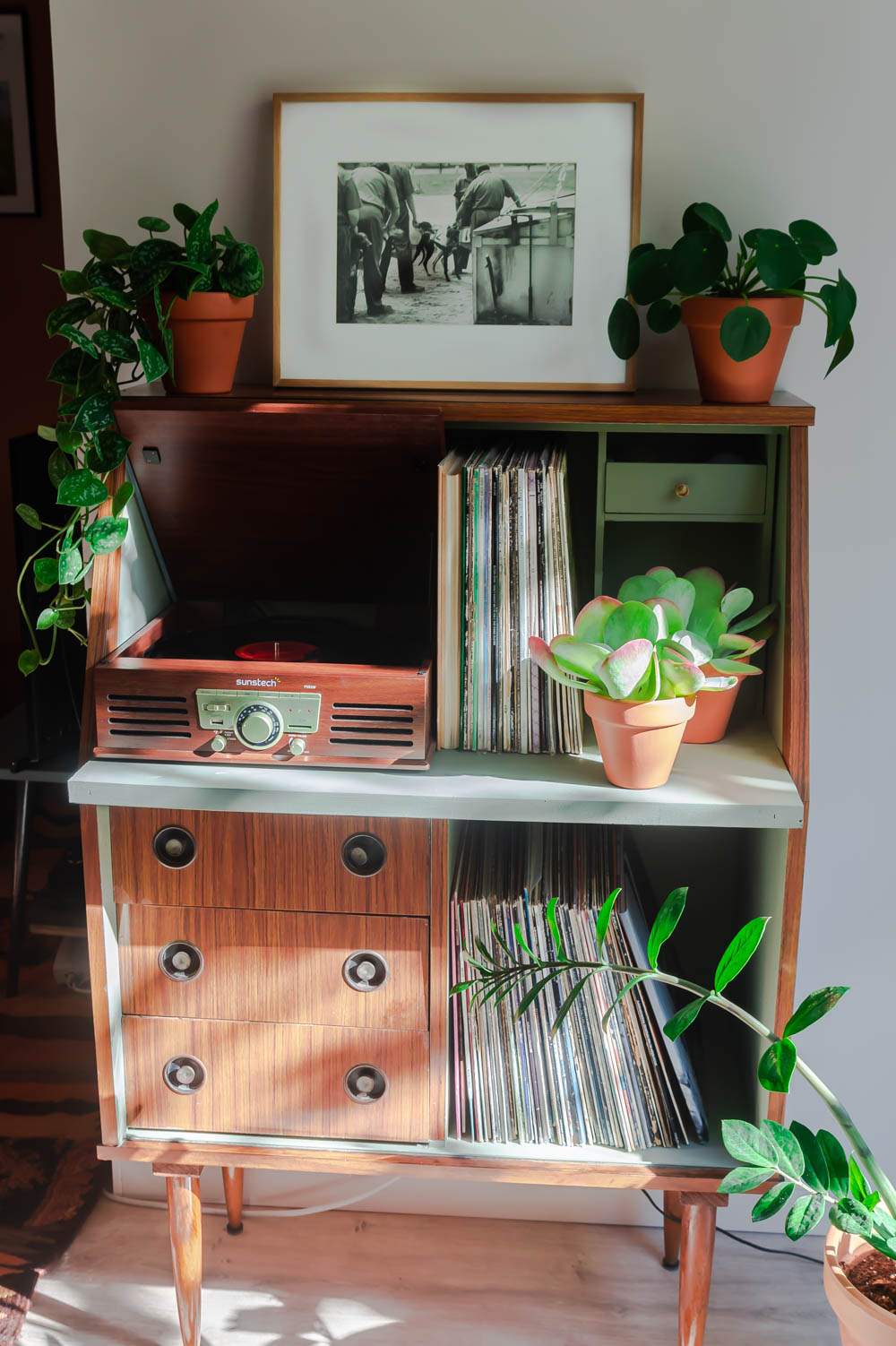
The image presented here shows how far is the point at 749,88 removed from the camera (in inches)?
56.9

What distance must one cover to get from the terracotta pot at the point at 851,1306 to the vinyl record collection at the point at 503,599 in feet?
1.92

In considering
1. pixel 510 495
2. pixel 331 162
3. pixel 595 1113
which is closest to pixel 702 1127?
pixel 595 1113

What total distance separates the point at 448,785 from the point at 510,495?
33cm

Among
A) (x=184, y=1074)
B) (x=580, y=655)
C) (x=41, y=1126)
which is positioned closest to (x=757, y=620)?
(x=580, y=655)

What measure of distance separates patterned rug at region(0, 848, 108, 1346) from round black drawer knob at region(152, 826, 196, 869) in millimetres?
784

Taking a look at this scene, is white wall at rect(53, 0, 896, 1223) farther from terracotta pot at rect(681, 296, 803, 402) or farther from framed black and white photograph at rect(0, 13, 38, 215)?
framed black and white photograph at rect(0, 13, 38, 215)

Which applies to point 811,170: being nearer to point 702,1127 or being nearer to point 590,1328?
point 702,1127

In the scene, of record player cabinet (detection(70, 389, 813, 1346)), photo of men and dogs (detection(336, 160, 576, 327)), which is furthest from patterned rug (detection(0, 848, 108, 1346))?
photo of men and dogs (detection(336, 160, 576, 327))

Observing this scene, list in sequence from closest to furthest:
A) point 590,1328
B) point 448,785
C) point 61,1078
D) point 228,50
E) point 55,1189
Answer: point 448,785 → point 228,50 → point 590,1328 → point 55,1189 → point 61,1078

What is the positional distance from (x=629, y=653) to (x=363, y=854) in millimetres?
378

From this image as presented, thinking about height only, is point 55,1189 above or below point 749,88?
below

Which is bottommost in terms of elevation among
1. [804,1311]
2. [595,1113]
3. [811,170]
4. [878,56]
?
[804,1311]

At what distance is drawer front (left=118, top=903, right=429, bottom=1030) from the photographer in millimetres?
1336

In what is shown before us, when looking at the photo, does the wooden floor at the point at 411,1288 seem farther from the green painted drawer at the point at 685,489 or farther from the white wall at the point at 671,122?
the green painted drawer at the point at 685,489
